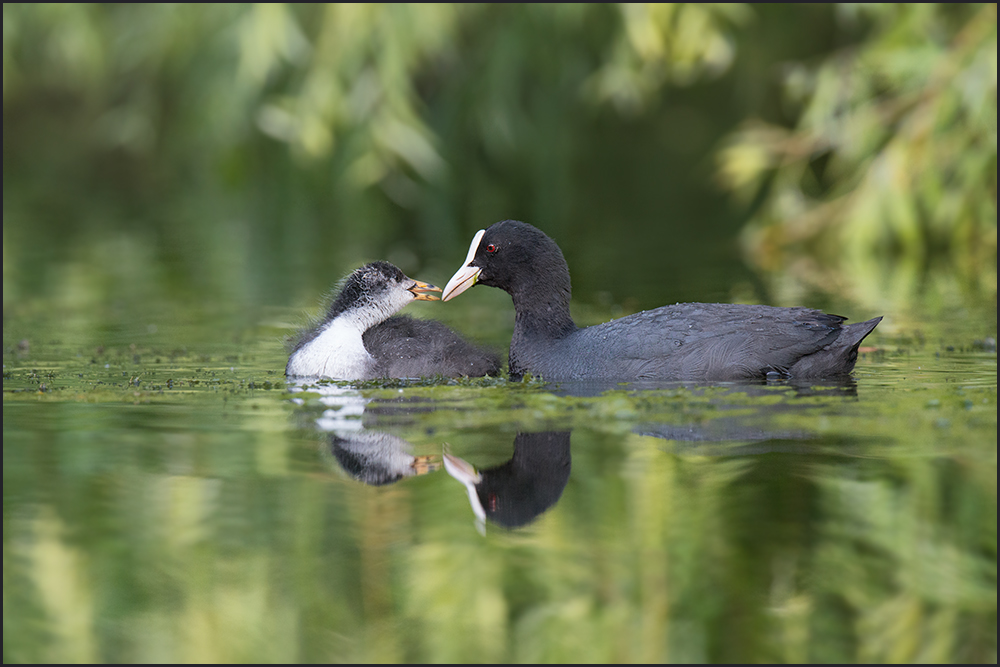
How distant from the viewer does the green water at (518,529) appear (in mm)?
3545

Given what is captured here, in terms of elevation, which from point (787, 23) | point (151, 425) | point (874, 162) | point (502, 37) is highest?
point (787, 23)

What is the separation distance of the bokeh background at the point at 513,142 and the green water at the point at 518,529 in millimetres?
3875

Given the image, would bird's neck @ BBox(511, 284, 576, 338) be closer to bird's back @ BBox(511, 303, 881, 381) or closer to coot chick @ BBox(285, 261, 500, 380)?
coot chick @ BBox(285, 261, 500, 380)

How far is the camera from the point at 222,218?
1827 centimetres

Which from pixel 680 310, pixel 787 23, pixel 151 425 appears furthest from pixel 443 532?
pixel 787 23

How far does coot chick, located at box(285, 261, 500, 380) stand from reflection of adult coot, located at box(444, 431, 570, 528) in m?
1.73

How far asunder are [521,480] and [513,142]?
9.82m

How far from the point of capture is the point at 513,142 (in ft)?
46.4

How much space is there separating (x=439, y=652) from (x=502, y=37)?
10.8m

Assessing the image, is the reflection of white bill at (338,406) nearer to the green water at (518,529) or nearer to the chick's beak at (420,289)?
the green water at (518,529)

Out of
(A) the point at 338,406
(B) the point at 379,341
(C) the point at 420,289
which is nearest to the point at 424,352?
(B) the point at 379,341

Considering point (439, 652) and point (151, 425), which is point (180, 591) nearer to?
point (439, 652)

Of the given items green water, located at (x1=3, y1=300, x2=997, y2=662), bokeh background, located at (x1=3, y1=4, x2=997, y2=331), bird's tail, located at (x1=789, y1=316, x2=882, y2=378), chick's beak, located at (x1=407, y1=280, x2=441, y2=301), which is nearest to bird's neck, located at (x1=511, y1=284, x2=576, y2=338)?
chick's beak, located at (x1=407, y1=280, x2=441, y2=301)

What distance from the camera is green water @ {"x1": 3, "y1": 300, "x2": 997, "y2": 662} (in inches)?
140
